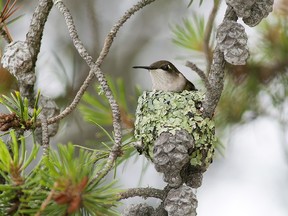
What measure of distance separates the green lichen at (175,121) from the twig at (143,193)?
13 centimetres

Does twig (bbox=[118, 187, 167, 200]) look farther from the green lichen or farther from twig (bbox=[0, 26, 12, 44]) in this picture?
twig (bbox=[0, 26, 12, 44])

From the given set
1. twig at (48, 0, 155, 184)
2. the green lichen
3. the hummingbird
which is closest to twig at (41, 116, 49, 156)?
twig at (48, 0, 155, 184)

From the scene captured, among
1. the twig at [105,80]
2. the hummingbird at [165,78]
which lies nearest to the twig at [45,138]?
the twig at [105,80]

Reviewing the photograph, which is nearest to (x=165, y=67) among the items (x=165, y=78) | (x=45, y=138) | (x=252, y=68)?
(x=165, y=78)

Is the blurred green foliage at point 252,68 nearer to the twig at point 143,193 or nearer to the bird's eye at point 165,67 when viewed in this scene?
the bird's eye at point 165,67

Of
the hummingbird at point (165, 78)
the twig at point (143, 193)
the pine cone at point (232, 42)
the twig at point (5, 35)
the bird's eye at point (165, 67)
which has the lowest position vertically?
the twig at point (143, 193)

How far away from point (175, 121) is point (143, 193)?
248 millimetres

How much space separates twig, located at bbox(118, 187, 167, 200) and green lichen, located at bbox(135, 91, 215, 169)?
13 centimetres

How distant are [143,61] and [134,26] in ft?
0.92

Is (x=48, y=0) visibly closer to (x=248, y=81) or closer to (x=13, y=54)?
(x=13, y=54)

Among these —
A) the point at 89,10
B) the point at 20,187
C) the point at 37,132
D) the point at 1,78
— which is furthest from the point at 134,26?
the point at 20,187

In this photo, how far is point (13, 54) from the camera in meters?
1.52

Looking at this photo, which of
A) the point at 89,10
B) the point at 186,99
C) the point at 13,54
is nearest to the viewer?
the point at 13,54

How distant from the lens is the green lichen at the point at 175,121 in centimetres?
150
